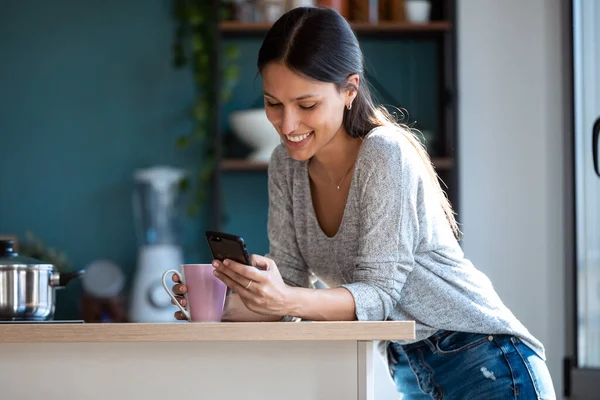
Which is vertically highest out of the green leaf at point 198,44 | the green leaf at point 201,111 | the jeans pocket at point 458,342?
the green leaf at point 198,44

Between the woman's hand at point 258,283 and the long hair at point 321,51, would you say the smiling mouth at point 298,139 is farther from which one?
the woman's hand at point 258,283

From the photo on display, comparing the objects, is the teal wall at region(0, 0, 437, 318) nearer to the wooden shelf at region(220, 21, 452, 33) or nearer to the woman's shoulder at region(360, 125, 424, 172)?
the wooden shelf at region(220, 21, 452, 33)

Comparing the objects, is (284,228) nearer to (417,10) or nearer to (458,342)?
(458,342)

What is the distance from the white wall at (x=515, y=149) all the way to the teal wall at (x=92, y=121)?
853 millimetres

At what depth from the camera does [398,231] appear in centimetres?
122

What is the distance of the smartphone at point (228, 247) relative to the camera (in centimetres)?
107

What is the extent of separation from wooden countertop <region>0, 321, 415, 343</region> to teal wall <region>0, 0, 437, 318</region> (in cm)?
259

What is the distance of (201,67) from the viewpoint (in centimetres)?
351

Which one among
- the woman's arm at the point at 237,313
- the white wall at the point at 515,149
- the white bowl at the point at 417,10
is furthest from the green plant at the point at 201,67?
the woman's arm at the point at 237,313

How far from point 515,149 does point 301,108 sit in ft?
7.16

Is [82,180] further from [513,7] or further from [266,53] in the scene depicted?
[266,53]

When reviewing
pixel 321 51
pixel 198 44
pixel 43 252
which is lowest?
pixel 43 252


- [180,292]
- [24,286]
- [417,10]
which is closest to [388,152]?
[180,292]

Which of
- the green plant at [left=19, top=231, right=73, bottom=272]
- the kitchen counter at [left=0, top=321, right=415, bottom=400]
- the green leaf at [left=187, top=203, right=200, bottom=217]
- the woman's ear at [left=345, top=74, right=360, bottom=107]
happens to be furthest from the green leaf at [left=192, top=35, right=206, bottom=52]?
the kitchen counter at [left=0, top=321, right=415, bottom=400]
